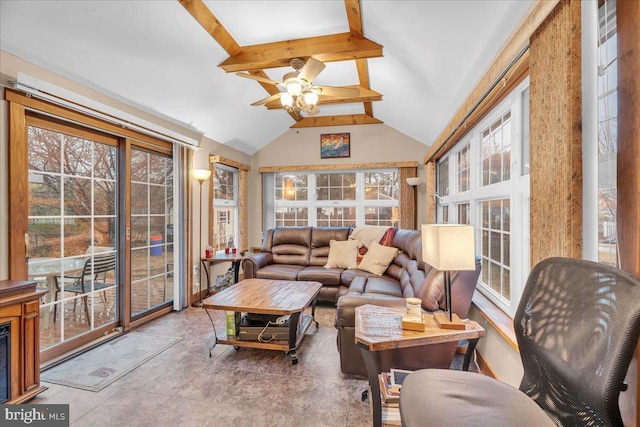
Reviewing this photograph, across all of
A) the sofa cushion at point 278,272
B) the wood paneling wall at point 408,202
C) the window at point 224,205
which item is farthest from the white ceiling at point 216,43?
the sofa cushion at point 278,272

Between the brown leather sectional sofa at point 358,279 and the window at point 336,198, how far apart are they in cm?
98

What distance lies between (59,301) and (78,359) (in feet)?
1.71

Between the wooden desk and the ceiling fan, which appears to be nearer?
the wooden desk

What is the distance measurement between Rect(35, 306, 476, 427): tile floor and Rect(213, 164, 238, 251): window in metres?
2.39

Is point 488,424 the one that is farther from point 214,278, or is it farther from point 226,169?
point 226,169

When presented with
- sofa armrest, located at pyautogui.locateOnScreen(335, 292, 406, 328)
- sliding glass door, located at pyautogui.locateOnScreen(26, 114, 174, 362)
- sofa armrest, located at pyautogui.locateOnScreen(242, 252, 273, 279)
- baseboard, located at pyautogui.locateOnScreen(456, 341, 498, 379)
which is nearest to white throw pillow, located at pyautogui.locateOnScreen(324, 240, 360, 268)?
sofa armrest, located at pyautogui.locateOnScreen(242, 252, 273, 279)

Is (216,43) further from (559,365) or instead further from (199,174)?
(559,365)

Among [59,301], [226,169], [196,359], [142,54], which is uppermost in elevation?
[142,54]

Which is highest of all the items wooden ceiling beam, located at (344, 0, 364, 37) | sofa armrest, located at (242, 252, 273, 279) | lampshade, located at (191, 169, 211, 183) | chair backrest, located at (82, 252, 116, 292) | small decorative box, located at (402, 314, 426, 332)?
wooden ceiling beam, located at (344, 0, 364, 37)

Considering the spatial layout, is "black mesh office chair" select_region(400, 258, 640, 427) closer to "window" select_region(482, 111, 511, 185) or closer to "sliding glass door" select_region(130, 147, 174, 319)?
"window" select_region(482, 111, 511, 185)

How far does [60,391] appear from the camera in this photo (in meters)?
1.96

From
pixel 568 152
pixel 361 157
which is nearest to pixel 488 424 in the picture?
pixel 568 152

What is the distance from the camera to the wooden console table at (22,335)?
1.75 m

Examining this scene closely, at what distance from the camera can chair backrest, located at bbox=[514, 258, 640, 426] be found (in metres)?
0.69
